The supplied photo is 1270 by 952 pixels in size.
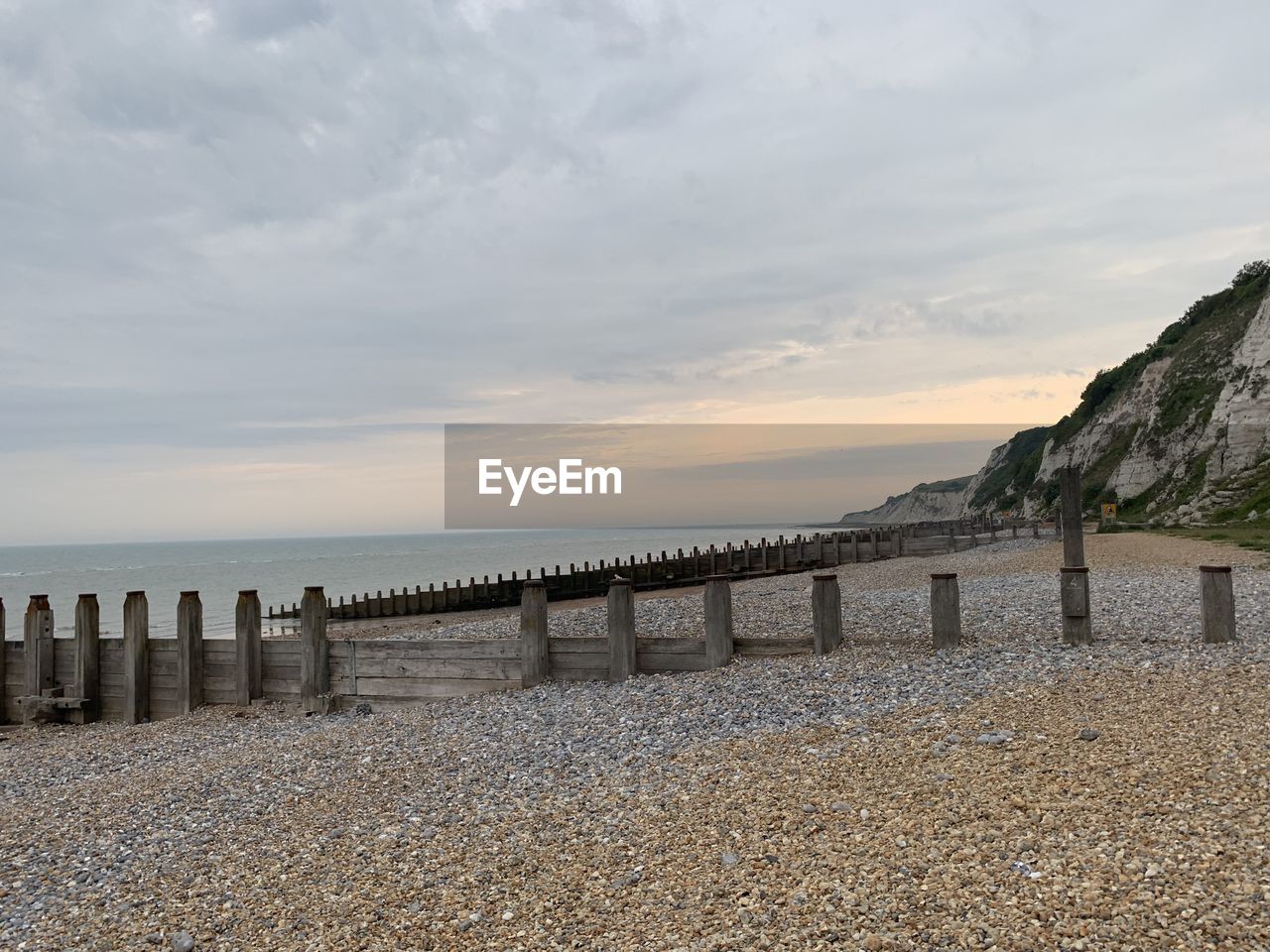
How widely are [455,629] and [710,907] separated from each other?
56.2 feet

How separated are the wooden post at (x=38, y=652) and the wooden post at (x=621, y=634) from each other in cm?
886

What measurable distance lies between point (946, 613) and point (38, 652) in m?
12.7

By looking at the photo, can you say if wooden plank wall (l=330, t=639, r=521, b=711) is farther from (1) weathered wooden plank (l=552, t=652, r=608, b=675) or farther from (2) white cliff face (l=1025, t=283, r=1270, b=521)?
(2) white cliff face (l=1025, t=283, r=1270, b=521)

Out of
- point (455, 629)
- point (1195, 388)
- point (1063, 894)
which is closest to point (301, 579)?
point (455, 629)

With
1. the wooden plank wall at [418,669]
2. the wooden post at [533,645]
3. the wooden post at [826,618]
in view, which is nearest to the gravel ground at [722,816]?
the wooden post at [826,618]

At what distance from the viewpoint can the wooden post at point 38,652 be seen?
12953 millimetres

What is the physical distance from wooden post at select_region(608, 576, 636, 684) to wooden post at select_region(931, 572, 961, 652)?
10.6 ft

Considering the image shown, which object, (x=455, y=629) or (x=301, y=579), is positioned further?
(x=301, y=579)

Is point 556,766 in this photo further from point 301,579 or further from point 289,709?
point 301,579

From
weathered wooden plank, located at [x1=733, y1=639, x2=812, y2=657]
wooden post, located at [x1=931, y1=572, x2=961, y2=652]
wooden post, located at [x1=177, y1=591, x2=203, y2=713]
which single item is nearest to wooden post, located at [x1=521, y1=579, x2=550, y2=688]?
weathered wooden plank, located at [x1=733, y1=639, x2=812, y2=657]

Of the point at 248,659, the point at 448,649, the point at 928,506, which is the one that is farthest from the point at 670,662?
the point at 928,506

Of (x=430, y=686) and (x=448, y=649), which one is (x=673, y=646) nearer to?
(x=448, y=649)

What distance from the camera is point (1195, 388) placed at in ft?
161

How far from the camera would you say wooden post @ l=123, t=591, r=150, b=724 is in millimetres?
12250
